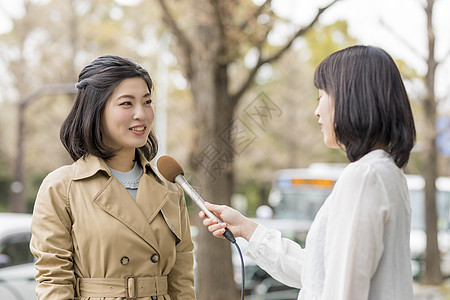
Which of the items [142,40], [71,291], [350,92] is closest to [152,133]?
[71,291]

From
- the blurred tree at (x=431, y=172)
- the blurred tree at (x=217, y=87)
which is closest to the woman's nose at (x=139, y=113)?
the blurred tree at (x=217, y=87)

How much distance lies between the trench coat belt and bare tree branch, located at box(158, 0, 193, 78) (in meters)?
3.84

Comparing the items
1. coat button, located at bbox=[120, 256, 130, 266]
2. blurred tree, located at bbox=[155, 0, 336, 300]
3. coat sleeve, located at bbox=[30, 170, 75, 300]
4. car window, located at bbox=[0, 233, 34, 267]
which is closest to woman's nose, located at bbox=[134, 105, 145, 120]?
coat sleeve, located at bbox=[30, 170, 75, 300]

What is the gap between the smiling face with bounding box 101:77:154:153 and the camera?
209cm

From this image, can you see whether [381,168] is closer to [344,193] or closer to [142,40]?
[344,193]

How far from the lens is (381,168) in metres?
1.67

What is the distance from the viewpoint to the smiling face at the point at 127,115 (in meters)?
2.09

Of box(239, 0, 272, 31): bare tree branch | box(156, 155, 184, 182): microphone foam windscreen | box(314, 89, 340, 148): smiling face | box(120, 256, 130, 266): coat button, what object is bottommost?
box(120, 256, 130, 266): coat button

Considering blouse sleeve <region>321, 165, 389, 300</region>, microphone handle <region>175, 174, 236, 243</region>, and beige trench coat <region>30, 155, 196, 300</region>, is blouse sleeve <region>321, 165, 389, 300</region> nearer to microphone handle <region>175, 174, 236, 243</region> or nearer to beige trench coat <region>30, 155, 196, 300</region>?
microphone handle <region>175, 174, 236, 243</region>

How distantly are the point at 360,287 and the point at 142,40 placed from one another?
1363 centimetres

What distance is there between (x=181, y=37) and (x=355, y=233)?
431 centimetres

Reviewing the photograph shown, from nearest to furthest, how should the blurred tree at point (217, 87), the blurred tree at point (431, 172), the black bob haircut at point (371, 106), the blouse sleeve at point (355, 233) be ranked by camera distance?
the blouse sleeve at point (355, 233) → the black bob haircut at point (371, 106) → the blurred tree at point (217, 87) → the blurred tree at point (431, 172)

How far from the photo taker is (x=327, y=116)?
6.01ft

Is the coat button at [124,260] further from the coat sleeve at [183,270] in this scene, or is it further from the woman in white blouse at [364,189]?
the woman in white blouse at [364,189]
